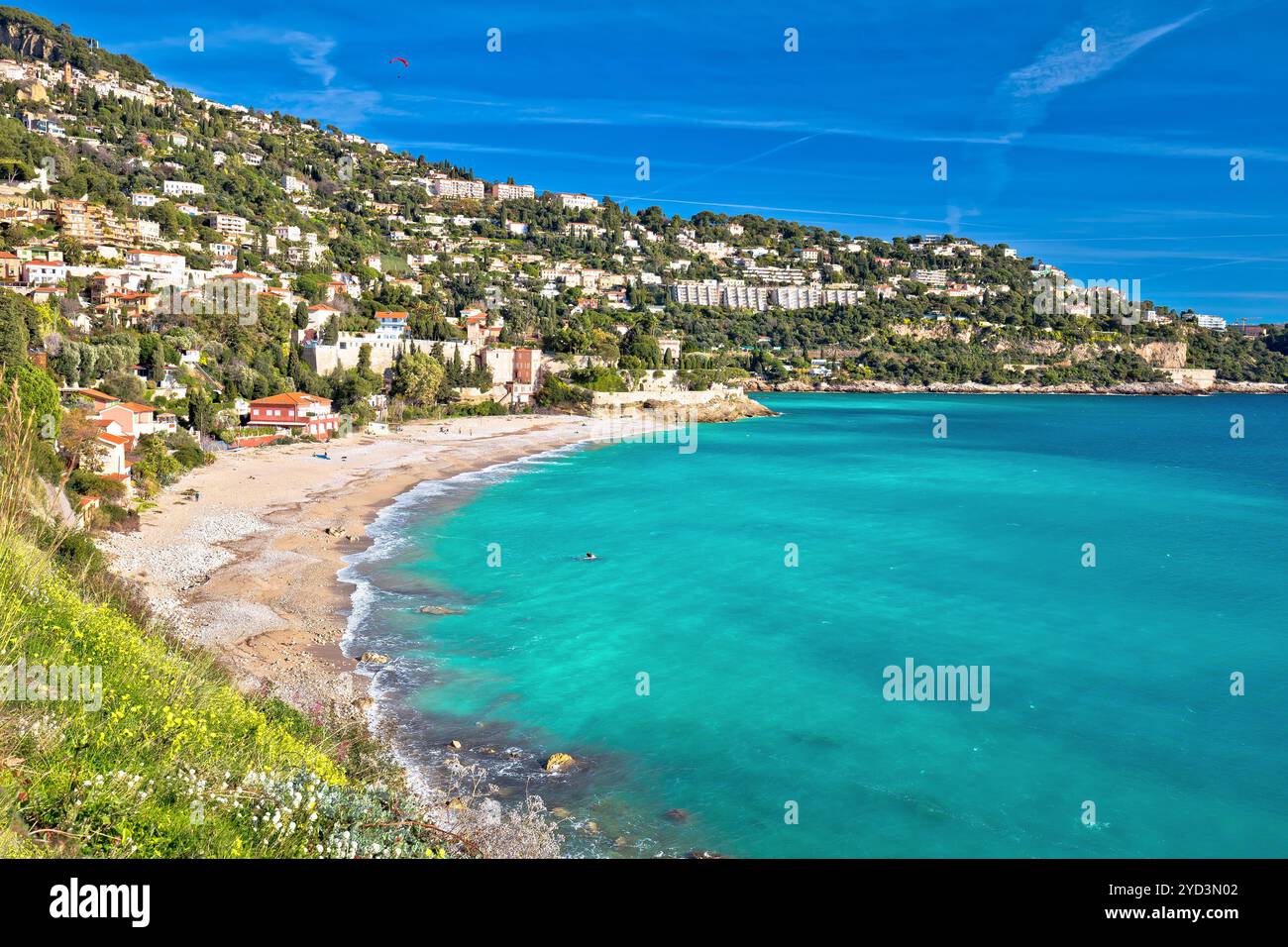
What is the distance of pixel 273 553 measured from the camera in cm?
1981

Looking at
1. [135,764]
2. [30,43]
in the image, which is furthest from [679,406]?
[30,43]

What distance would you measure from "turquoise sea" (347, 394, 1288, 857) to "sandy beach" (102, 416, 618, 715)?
92 centimetres

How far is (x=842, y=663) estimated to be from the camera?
1503 cm

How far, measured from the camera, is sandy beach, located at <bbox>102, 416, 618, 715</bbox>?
42.8 ft

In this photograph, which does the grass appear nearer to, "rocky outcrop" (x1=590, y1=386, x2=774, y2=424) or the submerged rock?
the submerged rock

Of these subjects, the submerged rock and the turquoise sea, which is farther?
the submerged rock

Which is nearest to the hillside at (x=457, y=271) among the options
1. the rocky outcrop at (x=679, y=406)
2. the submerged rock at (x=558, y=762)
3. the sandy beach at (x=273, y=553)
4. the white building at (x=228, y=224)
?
the white building at (x=228, y=224)

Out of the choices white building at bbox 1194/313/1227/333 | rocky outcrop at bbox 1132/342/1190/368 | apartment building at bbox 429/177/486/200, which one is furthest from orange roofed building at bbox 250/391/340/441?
white building at bbox 1194/313/1227/333

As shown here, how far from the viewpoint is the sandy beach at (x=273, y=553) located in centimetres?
1303

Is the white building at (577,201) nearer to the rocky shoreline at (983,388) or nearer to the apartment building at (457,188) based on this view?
the apartment building at (457,188)

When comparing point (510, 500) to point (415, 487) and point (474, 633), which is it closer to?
point (415, 487)

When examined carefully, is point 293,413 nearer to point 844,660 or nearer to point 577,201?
point 844,660

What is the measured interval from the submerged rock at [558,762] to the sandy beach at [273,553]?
2903 mm

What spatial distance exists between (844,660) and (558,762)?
668 centimetres
